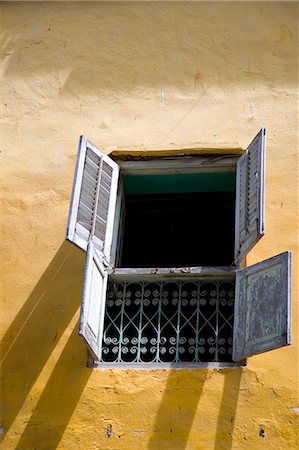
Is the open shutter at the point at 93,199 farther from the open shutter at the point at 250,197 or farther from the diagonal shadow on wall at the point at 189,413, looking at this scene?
the diagonal shadow on wall at the point at 189,413

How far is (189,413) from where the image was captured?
6.42 m

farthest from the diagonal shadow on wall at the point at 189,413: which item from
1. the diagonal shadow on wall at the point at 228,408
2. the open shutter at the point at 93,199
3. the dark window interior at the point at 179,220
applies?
the dark window interior at the point at 179,220

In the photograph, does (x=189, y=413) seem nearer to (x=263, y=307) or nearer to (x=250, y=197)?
(x=263, y=307)

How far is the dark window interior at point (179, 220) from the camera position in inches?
302

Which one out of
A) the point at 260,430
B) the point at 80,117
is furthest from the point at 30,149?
the point at 260,430

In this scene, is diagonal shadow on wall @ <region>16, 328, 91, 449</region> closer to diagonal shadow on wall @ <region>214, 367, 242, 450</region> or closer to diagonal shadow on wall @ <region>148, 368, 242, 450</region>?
diagonal shadow on wall @ <region>148, 368, 242, 450</region>

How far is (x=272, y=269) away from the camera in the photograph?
642 centimetres

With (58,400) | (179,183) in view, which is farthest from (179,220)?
(58,400)

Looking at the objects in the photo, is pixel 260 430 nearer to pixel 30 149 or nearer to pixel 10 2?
pixel 30 149

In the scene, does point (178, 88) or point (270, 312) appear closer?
point (270, 312)

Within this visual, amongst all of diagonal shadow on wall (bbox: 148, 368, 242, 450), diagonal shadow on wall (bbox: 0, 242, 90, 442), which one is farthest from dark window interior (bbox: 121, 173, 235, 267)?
diagonal shadow on wall (bbox: 148, 368, 242, 450)

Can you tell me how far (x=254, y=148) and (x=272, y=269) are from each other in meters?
0.98

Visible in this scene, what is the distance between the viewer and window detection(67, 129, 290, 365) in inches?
252

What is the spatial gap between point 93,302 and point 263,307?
1.07 metres
